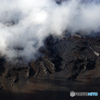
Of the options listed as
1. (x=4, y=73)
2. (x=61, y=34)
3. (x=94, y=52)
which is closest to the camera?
(x=4, y=73)

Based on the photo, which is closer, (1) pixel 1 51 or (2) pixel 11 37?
(1) pixel 1 51

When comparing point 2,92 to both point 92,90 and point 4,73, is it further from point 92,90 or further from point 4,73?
point 92,90

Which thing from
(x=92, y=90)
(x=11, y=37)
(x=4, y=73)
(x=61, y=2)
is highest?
(x=61, y=2)

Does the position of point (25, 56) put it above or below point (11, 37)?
below

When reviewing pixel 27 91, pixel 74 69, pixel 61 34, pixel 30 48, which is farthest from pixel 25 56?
pixel 61 34

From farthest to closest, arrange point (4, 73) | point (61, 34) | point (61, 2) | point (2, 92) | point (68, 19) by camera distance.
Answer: point (61, 2) → point (68, 19) → point (61, 34) → point (4, 73) → point (2, 92)

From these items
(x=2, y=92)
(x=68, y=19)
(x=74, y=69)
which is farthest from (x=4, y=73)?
(x=68, y=19)

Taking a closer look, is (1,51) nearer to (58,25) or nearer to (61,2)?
(58,25)
